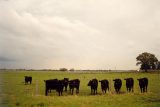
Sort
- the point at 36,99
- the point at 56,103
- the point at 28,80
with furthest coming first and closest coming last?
1. the point at 28,80
2. the point at 36,99
3. the point at 56,103

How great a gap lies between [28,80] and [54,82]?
54.8ft

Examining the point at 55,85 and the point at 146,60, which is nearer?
the point at 55,85

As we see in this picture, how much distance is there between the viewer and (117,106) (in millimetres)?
17812

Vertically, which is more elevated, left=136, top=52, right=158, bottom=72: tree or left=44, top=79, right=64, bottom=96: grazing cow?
left=136, top=52, right=158, bottom=72: tree

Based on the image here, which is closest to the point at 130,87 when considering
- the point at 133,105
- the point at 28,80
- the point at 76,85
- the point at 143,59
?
the point at 76,85

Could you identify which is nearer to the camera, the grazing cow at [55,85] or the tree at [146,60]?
the grazing cow at [55,85]

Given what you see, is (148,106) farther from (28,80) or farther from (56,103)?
(28,80)

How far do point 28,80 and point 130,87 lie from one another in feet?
59.5

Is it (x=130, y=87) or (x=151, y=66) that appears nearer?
(x=130, y=87)

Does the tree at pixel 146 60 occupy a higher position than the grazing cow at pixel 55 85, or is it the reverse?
the tree at pixel 146 60

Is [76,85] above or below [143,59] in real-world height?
below

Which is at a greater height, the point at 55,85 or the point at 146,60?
the point at 146,60

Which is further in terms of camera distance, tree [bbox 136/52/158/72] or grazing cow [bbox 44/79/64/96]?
tree [bbox 136/52/158/72]

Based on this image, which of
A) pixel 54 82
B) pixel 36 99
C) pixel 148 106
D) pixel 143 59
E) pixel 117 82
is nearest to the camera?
pixel 148 106
